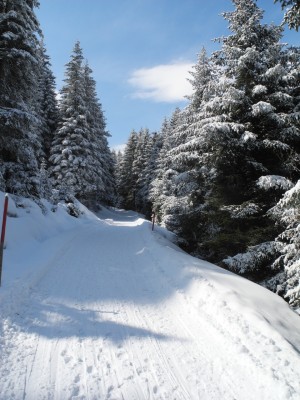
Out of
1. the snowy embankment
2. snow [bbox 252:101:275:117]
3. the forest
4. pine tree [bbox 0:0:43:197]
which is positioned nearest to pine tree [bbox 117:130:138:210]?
the forest

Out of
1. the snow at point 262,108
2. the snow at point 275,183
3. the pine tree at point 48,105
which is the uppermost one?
the pine tree at point 48,105

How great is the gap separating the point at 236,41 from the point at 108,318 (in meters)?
11.1

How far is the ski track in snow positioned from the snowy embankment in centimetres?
1

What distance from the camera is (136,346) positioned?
4.53 m

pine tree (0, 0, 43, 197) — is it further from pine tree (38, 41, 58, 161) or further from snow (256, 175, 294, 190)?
pine tree (38, 41, 58, 161)

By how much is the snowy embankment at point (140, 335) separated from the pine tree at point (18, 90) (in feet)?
19.2

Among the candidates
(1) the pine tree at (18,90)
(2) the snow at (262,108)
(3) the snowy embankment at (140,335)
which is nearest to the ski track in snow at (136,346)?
(3) the snowy embankment at (140,335)

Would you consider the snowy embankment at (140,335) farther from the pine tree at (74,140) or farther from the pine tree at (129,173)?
the pine tree at (129,173)

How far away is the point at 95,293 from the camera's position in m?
6.75

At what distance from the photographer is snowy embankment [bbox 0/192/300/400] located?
3.64m

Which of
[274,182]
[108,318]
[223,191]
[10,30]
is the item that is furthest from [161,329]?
[10,30]

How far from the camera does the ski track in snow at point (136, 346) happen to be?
3598mm

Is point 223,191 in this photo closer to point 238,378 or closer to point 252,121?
point 252,121

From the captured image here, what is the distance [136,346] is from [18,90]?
12.1m
